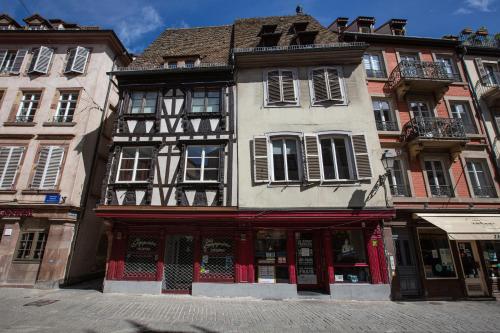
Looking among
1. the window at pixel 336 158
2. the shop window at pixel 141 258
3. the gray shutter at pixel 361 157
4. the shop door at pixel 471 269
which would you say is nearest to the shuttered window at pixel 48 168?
the shop window at pixel 141 258

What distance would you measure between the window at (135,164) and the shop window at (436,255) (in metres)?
12.0

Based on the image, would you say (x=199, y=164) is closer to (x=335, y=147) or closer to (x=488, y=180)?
(x=335, y=147)

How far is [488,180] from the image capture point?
11438mm

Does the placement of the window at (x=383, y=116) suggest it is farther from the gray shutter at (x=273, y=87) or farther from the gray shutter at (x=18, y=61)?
the gray shutter at (x=18, y=61)

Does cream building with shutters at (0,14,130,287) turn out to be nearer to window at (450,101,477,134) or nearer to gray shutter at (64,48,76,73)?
gray shutter at (64,48,76,73)

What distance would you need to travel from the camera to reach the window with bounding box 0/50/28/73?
13648 millimetres

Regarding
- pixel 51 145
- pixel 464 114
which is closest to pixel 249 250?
pixel 51 145

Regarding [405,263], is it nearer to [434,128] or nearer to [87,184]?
[434,128]

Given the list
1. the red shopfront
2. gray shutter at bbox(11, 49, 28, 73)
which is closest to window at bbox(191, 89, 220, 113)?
the red shopfront

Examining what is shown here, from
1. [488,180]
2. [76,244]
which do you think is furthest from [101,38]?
[488,180]

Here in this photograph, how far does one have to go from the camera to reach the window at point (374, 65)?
12633 millimetres

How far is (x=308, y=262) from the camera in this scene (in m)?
9.98

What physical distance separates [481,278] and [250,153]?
427 inches

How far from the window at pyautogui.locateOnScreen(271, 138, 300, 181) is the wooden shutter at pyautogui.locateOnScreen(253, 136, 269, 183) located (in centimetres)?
Answer: 35
